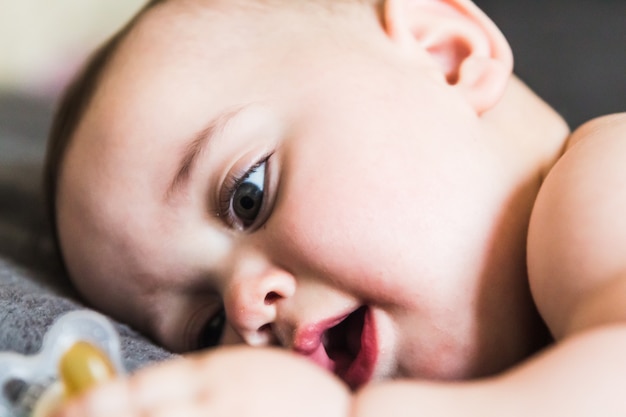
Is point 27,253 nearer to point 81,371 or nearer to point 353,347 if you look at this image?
point 353,347

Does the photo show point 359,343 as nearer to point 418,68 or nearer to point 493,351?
point 493,351

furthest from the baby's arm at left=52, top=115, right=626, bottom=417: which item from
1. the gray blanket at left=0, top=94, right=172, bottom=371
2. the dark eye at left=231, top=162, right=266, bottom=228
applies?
the dark eye at left=231, top=162, right=266, bottom=228

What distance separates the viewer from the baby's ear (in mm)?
811

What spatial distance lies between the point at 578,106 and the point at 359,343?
0.68 metres

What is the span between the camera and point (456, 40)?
862 mm

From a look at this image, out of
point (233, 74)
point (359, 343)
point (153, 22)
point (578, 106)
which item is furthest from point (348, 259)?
point (578, 106)

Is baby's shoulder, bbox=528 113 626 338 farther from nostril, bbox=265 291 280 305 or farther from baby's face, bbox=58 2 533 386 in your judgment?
nostril, bbox=265 291 280 305

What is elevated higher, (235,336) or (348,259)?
(348,259)

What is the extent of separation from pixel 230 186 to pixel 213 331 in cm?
19

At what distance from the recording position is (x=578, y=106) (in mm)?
1194

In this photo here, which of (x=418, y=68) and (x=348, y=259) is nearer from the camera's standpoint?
(x=348, y=259)

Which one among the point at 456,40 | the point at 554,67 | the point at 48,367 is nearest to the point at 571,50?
the point at 554,67

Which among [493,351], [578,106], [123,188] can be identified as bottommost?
[578,106]

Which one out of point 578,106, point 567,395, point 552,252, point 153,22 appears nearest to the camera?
point 567,395
